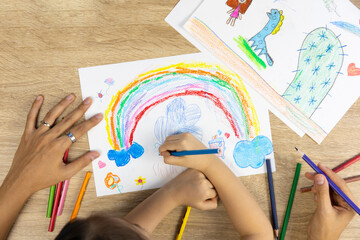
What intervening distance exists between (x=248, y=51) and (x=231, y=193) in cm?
34

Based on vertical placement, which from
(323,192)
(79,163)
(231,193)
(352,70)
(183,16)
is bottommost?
(79,163)

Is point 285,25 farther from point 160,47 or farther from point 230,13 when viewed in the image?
point 160,47

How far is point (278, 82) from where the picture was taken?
77cm

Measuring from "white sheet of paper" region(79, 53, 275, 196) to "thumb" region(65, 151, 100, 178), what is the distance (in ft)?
0.06

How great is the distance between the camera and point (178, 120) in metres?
0.76

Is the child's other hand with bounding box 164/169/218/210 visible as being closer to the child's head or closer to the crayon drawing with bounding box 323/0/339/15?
the child's head

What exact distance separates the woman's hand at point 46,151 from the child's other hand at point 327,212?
0.53 m

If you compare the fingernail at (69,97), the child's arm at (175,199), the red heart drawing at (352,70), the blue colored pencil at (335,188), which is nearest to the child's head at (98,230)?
the child's arm at (175,199)

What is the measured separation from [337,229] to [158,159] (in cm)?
46

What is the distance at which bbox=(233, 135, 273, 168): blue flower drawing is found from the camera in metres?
0.77

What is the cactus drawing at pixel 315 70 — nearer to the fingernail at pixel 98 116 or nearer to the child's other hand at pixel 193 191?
the child's other hand at pixel 193 191

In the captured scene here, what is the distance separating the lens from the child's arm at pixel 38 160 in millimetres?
718

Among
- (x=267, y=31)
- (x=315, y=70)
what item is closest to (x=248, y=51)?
(x=267, y=31)

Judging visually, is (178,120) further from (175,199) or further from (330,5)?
(330,5)
